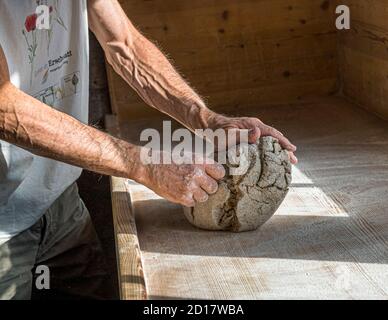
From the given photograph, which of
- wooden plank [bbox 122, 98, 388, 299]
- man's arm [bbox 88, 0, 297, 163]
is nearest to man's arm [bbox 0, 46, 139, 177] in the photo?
wooden plank [bbox 122, 98, 388, 299]

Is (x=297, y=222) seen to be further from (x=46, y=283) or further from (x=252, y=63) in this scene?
(x=252, y=63)

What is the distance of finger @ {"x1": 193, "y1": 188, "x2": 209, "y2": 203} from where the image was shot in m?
2.26

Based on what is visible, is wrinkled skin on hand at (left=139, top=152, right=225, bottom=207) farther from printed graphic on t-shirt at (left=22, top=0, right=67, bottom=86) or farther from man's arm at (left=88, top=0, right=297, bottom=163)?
printed graphic on t-shirt at (left=22, top=0, right=67, bottom=86)

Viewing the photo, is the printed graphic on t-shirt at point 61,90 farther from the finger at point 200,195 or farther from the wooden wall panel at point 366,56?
the wooden wall panel at point 366,56

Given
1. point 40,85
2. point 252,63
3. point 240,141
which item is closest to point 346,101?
point 252,63

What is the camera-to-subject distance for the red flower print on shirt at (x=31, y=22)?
2439mm

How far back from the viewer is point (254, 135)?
2.42 meters

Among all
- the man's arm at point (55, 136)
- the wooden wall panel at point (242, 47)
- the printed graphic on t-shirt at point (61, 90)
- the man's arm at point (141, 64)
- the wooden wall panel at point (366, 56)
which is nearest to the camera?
the man's arm at point (55, 136)

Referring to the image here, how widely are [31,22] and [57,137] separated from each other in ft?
1.76

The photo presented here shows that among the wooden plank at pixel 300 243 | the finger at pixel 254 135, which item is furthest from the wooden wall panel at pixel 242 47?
the finger at pixel 254 135

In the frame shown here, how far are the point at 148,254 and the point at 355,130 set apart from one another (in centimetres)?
144

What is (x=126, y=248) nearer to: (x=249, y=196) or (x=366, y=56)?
(x=249, y=196)

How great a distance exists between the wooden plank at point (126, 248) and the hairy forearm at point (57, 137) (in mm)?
206
